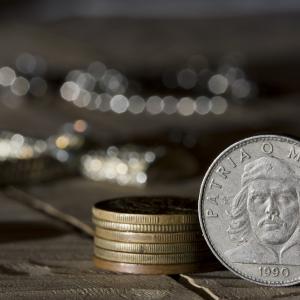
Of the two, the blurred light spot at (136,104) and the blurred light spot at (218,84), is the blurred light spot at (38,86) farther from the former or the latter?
the blurred light spot at (218,84)

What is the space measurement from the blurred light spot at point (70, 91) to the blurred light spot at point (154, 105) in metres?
0.39

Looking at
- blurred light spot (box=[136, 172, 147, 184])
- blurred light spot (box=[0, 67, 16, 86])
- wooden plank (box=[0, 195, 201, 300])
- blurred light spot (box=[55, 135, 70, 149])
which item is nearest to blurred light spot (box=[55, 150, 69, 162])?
blurred light spot (box=[55, 135, 70, 149])

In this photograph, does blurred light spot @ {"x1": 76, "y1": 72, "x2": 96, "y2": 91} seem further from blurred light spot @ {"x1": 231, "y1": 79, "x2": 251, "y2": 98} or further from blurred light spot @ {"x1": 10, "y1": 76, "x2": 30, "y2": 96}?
blurred light spot @ {"x1": 231, "y1": 79, "x2": 251, "y2": 98}

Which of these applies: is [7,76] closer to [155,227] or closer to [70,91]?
[70,91]

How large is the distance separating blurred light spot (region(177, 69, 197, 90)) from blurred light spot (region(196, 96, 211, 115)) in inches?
5.8

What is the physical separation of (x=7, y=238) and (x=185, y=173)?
943mm

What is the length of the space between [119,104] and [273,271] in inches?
106

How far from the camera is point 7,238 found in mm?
2047

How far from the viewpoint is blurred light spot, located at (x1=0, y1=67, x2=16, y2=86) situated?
4909 mm

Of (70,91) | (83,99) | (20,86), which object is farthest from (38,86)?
(83,99)

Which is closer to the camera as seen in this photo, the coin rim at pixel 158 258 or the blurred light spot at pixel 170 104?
the coin rim at pixel 158 258

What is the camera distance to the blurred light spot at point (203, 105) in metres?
4.20

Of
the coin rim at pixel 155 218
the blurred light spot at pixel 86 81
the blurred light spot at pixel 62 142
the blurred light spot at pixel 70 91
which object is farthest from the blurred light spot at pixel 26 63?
the coin rim at pixel 155 218

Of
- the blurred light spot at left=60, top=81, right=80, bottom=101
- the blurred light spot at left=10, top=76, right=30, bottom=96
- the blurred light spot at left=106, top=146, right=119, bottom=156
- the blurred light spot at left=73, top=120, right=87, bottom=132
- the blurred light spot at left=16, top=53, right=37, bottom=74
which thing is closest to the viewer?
the blurred light spot at left=106, top=146, right=119, bottom=156
